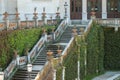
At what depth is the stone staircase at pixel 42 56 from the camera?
89.5 ft

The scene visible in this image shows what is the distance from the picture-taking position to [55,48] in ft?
102

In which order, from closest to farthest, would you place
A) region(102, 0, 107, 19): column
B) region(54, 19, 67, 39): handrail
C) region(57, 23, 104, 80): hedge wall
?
region(57, 23, 104, 80): hedge wall < region(54, 19, 67, 39): handrail < region(102, 0, 107, 19): column

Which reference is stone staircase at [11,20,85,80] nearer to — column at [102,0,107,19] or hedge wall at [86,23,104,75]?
hedge wall at [86,23,104,75]

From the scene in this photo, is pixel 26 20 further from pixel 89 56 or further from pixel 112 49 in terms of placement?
pixel 112 49

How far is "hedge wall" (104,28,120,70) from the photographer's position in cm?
3678

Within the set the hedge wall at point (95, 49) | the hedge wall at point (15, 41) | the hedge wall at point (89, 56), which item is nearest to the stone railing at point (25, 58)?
the hedge wall at point (15, 41)

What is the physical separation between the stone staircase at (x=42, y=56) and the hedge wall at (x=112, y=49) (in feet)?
12.8

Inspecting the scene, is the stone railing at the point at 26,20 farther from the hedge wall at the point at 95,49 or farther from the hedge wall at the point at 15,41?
the hedge wall at the point at 95,49

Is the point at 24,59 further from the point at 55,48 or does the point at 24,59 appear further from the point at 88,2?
the point at 88,2

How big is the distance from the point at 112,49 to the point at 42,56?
30.1ft

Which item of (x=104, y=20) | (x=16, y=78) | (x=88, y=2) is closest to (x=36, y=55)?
(x=16, y=78)

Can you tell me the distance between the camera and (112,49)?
36.8 meters

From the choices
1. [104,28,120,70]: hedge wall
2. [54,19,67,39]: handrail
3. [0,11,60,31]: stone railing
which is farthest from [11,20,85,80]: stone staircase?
[104,28,120,70]: hedge wall

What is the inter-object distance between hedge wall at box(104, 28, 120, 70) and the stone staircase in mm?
3894
